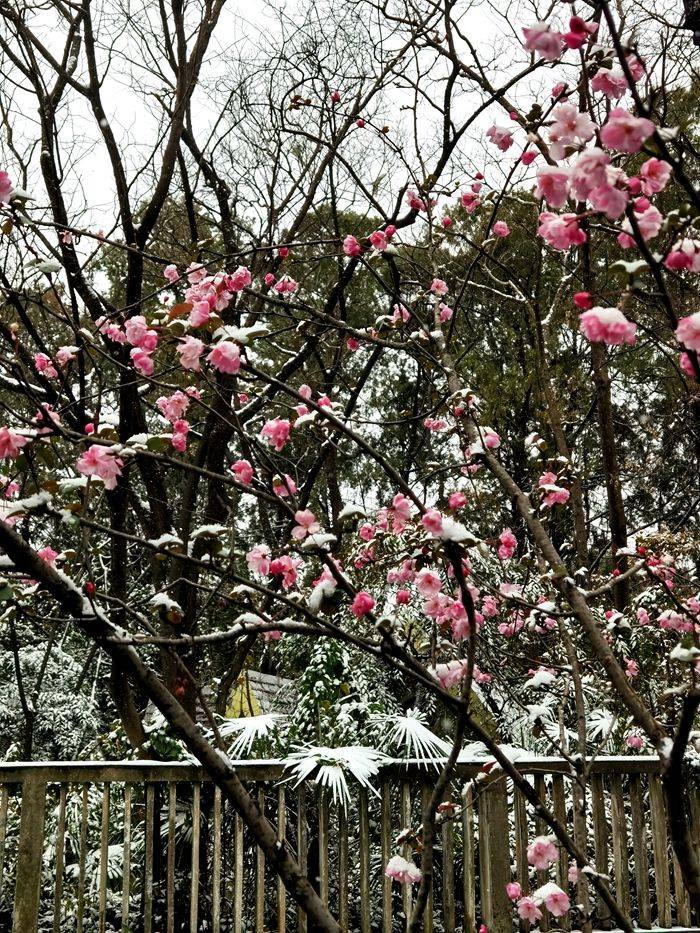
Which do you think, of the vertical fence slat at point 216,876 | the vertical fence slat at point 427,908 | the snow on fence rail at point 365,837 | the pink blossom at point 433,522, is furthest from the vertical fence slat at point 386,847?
the pink blossom at point 433,522

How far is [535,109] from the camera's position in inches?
103

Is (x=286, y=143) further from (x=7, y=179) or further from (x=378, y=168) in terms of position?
(x=7, y=179)

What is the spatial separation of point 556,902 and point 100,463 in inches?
70.1

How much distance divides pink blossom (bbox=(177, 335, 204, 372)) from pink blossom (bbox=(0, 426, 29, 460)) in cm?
42

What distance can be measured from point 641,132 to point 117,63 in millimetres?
5142

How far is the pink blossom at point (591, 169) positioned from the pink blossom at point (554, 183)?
113 millimetres

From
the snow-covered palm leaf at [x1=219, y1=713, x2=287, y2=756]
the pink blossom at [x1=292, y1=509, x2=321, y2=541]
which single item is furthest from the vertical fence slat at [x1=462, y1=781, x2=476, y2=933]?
the pink blossom at [x1=292, y1=509, x2=321, y2=541]

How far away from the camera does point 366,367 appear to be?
17.9ft

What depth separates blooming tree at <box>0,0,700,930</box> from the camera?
5.78 ft

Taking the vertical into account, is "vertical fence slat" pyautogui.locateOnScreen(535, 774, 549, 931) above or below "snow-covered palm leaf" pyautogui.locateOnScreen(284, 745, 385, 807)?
below

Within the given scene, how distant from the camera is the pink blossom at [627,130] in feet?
4.29

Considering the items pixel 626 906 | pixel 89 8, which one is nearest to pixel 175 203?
pixel 89 8

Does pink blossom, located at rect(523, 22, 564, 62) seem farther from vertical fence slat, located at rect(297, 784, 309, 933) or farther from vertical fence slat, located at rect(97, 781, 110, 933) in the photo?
vertical fence slat, located at rect(97, 781, 110, 933)

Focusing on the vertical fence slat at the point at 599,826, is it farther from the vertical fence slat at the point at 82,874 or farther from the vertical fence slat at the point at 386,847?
the vertical fence slat at the point at 82,874
